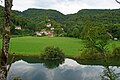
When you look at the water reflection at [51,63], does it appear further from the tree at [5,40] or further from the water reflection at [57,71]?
the tree at [5,40]

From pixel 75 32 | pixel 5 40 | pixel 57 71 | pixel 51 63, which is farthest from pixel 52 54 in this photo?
pixel 5 40

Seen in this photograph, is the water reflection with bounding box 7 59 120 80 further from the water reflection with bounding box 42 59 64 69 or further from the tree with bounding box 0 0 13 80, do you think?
the tree with bounding box 0 0 13 80

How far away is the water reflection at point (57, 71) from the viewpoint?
131ft

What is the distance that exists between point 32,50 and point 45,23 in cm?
8260

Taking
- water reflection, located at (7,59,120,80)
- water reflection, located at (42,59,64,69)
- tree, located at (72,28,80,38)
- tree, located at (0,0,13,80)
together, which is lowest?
tree, located at (72,28,80,38)

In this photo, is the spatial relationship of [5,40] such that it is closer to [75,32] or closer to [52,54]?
[52,54]

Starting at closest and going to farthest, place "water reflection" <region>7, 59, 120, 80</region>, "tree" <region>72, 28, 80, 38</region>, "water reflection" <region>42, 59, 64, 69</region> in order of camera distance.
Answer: "water reflection" <region>7, 59, 120, 80</region> < "water reflection" <region>42, 59, 64, 69</region> < "tree" <region>72, 28, 80, 38</region>

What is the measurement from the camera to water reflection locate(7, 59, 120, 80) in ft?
131

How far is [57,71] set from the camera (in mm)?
45625

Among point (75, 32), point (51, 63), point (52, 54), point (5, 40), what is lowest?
point (75, 32)

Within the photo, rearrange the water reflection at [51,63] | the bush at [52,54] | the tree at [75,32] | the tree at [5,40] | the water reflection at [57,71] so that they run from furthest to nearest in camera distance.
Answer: the tree at [75,32] → the bush at [52,54] → the water reflection at [51,63] → the water reflection at [57,71] → the tree at [5,40]

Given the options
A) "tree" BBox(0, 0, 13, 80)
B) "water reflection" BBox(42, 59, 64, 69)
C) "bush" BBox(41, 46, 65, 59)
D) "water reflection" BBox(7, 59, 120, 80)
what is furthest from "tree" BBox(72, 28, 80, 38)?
"tree" BBox(0, 0, 13, 80)

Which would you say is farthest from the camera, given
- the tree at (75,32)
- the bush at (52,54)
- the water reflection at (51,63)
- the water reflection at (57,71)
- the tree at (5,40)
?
the tree at (75,32)

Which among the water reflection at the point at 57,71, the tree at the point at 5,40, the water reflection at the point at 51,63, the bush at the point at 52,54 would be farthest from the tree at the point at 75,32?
the tree at the point at 5,40
